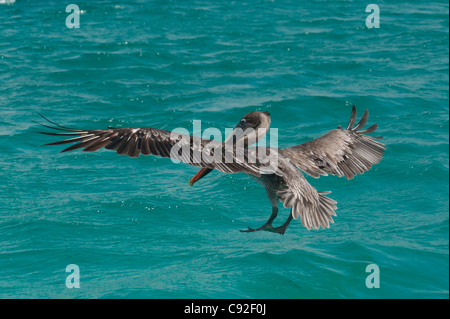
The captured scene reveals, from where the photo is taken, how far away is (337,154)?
23.6ft

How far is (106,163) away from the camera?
1045 cm

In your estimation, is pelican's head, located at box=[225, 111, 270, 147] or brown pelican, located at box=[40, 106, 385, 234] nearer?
brown pelican, located at box=[40, 106, 385, 234]

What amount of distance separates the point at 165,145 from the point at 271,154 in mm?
1260

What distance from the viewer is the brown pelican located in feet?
18.5

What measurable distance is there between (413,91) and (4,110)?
773 cm

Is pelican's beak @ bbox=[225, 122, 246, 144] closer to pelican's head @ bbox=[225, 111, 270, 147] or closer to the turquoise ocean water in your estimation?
pelican's head @ bbox=[225, 111, 270, 147]

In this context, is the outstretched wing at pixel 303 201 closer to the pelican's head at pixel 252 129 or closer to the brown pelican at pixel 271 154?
the brown pelican at pixel 271 154

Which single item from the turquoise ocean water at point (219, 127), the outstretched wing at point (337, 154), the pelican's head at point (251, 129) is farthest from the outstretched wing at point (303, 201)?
the turquoise ocean water at point (219, 127)

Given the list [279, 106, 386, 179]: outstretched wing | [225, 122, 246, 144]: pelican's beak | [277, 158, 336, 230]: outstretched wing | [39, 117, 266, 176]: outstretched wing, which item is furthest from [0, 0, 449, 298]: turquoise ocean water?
[39, 117, 266, 176]: outstretched wing

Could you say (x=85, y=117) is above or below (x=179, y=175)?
above

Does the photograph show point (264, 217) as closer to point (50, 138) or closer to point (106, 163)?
point (106, 163)

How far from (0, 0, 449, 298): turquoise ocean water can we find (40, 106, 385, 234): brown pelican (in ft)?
4.72
